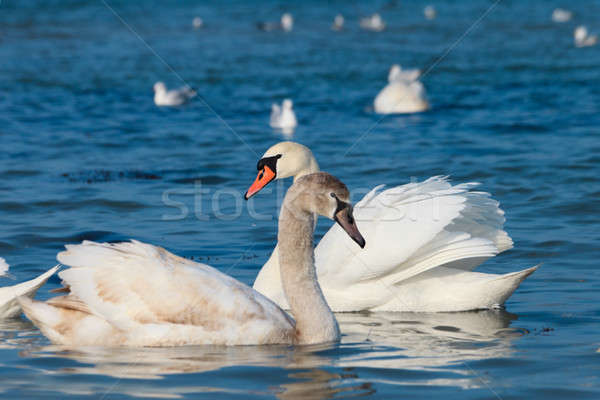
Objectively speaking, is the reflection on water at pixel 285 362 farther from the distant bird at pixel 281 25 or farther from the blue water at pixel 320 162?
the distant bird at pixel 281 25

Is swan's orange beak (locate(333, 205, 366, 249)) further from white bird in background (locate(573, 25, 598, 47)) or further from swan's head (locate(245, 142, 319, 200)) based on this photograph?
white bird in background (locate(573, 25, 598, 47))

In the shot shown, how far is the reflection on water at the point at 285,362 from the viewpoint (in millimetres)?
5000

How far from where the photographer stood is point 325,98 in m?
19.0

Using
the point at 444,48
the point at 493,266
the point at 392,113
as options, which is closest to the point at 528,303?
the point at 493,266

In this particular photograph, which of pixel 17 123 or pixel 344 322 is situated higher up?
pixel 17 123

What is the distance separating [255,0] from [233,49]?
76.1 feet

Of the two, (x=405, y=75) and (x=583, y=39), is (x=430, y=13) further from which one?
(x=405, y=75)

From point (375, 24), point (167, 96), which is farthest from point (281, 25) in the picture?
point (167, 96)

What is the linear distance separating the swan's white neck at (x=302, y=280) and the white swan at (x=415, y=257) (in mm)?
1139

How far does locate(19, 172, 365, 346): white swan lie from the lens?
5.60m

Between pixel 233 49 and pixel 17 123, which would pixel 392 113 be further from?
pixel 233 49

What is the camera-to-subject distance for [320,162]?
42.5 ft

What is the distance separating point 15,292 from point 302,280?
189cm

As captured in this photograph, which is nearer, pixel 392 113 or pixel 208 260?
pixel 208 260
